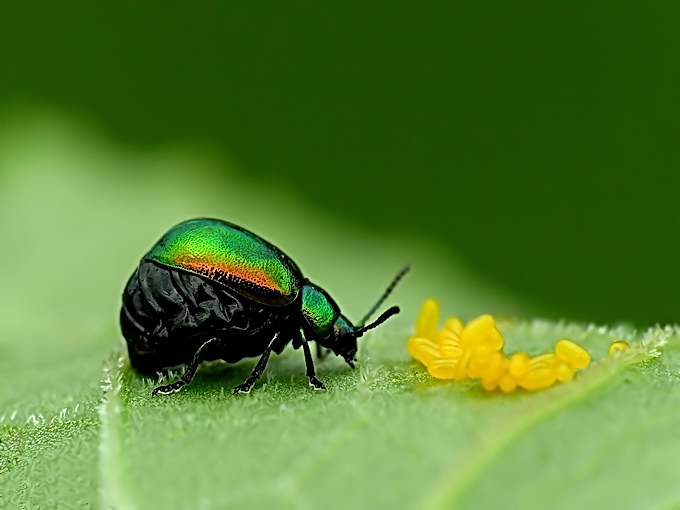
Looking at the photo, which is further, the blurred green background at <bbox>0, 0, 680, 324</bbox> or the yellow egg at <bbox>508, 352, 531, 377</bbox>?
the blurred green background at <bbox>0, 0, 680, 324</bbox>

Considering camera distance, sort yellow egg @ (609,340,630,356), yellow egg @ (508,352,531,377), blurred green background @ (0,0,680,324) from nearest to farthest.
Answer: yellow egg @ (508,352,531,377) < yellow egg @ (609,340,630,356) < blurred green background @ (0,0,680,324)

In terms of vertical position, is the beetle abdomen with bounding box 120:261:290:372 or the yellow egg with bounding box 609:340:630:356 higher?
the yellow egg with bounding box 609:340:630:356

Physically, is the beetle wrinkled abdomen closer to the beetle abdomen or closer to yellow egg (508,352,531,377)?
the beetle abdomen

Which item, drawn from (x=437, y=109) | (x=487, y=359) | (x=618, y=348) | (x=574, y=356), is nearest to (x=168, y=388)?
(x=487, y=359)

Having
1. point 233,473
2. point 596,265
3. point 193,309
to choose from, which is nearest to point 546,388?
point 233,473

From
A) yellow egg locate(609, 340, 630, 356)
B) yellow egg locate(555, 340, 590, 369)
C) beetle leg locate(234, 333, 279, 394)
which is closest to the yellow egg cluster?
yellow egg locate(555, 340, 590, 369)
